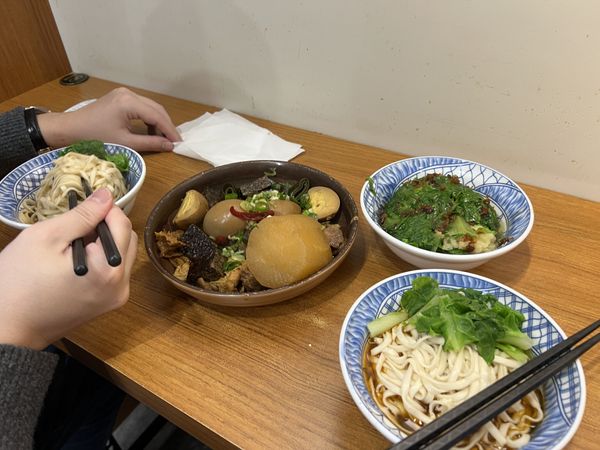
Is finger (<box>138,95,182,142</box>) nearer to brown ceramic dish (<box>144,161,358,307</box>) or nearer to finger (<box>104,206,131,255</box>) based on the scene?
brown ceramic dish (<box>144,161,358,307</box>)

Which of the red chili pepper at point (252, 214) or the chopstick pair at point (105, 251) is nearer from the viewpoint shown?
the chopstick pair at point (105, 251)

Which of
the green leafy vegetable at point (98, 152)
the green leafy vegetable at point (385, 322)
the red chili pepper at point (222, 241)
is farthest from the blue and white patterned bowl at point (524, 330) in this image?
the green leafy vegetable at point (98, 152)

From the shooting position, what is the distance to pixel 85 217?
32.3 inches

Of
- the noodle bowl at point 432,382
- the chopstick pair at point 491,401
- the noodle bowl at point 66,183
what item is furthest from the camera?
the noodle bowl at point 66,183

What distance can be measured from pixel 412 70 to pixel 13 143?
1.20m

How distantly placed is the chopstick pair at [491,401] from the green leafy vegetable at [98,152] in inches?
39.7

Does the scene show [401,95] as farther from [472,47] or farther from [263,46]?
[263,46]

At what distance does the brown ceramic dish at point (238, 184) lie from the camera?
875 millimetres

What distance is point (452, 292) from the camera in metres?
0.78

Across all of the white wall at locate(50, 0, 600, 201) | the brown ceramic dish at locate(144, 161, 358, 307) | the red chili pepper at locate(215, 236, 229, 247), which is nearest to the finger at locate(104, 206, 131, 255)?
the brown ceramic dish at locate(144, 161, 358, 307)

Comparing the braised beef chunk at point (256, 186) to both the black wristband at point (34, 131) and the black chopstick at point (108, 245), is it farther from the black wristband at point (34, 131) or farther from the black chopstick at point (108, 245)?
the black wristband at point (34, 131)

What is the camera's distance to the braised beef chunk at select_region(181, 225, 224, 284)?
0.96 meters

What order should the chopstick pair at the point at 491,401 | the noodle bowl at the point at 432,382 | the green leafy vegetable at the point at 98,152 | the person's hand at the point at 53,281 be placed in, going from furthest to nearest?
1. the green leafy vegetable at the point at 98,152
2. the person's hand at the point at 53,281
3. the noodle bowl at the point at 432,382
4. the chopstick pair at the point at 491,401

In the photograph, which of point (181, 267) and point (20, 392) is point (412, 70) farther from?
point (20, 392)
